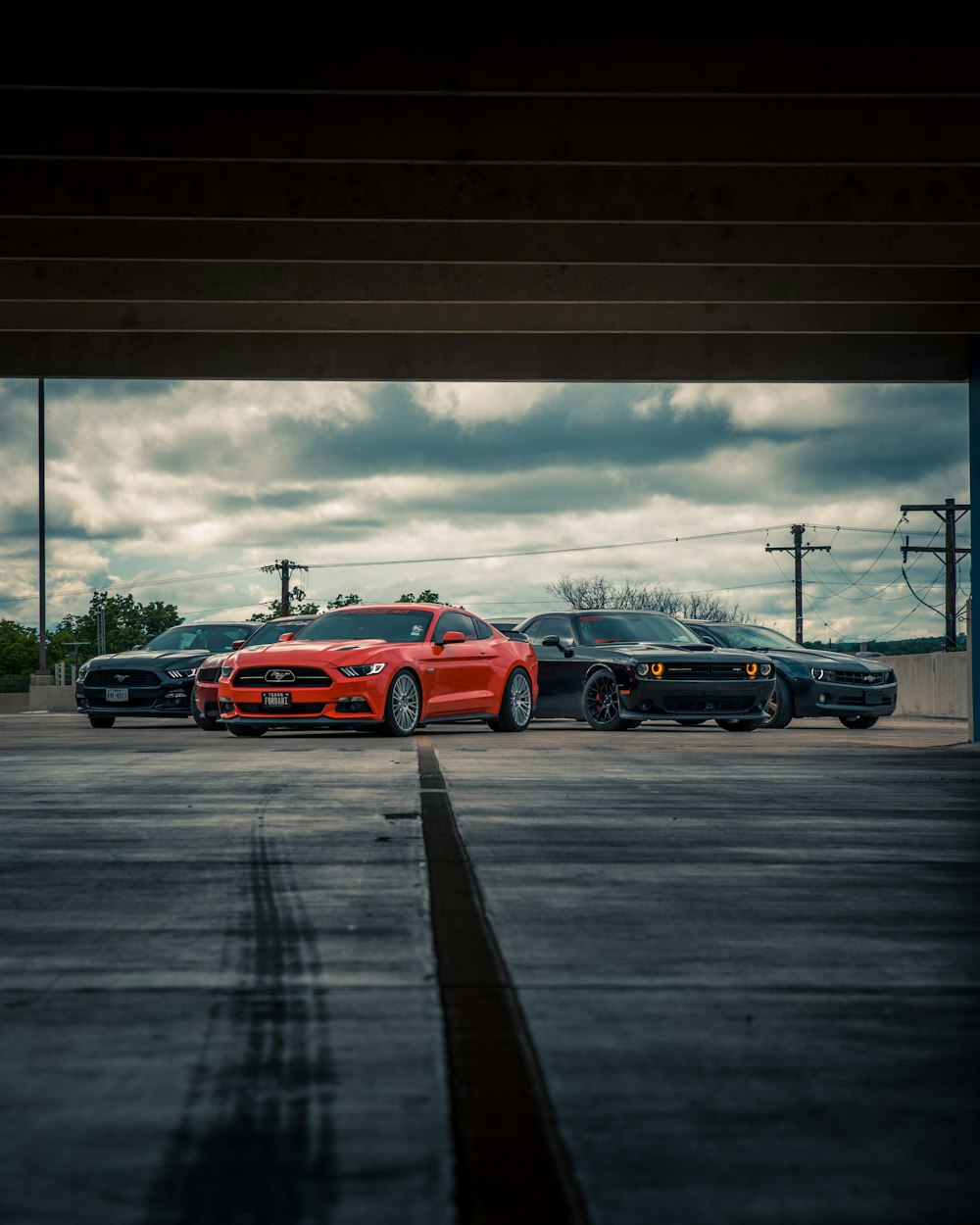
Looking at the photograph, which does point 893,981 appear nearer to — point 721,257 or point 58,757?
point 58,757

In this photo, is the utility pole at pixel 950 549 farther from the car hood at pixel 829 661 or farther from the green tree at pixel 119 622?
the green tree at pixel 119 622

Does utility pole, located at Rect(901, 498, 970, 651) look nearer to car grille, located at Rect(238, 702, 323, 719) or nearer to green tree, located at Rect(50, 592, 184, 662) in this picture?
car grille, located at Rect(238, 702, 323, 719)

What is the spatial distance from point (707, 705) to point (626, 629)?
6.15 ft

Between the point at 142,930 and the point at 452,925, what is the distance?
3.03ft

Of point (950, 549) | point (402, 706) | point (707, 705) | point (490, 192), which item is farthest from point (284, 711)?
point (950, 549)

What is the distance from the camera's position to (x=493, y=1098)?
2863mm

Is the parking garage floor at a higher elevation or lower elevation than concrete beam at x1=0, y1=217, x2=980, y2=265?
lower

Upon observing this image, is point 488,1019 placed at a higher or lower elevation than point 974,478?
lower

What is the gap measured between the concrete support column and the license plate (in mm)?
7025

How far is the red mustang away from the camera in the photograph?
1603 centimetres

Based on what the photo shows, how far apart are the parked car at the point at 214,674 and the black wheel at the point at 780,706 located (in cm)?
585

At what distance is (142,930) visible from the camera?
4.62 meters

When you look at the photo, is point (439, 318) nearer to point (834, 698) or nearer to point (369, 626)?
point (369, 626)

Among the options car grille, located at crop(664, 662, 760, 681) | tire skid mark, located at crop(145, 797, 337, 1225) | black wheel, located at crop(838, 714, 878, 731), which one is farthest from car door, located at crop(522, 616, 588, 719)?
tire skid mark, located at crop(145, 797, 337, 1225)
